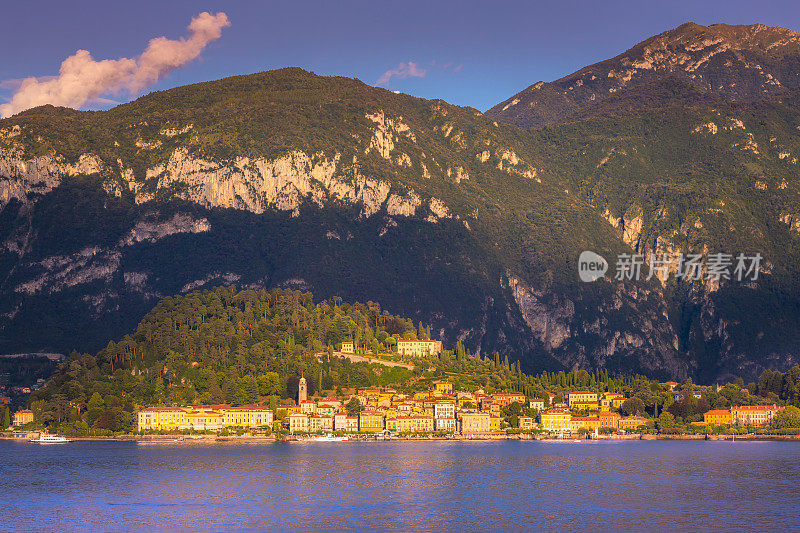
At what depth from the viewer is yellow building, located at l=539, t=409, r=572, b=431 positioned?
197m

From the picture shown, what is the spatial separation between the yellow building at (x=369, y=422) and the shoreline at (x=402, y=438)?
3.32m

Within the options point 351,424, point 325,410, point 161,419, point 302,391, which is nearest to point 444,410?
point 351,424

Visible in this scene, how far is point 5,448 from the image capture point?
16512 centimetres

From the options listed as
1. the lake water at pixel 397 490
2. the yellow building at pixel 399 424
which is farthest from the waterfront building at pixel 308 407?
the lake water at pixel 397 490

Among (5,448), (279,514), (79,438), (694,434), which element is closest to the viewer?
(279,514)

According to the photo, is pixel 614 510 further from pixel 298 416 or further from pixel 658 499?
pixel 298 416

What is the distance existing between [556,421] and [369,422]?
1171 inches

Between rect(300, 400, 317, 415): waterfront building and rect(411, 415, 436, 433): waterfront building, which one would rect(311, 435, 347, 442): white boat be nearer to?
rect(300, 400, 317, 415): waterfront building

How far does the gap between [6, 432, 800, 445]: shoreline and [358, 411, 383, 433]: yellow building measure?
332 cm

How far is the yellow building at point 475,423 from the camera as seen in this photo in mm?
191500

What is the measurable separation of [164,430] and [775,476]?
9334 centimetres

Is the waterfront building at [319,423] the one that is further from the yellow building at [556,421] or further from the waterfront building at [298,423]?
the yellow building at [556,421]

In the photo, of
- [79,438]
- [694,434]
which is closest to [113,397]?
[79,438]

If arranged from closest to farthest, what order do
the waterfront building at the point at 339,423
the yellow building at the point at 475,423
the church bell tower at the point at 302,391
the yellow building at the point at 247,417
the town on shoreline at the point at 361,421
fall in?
1. the town on shoreline at the point at 361,421
2. the yellow building at the point at 247,417
3. the waterfront building at the point at 339,423
4. the yellow building at the point at 475,423
5. the church bell tower at the point at 302,391
